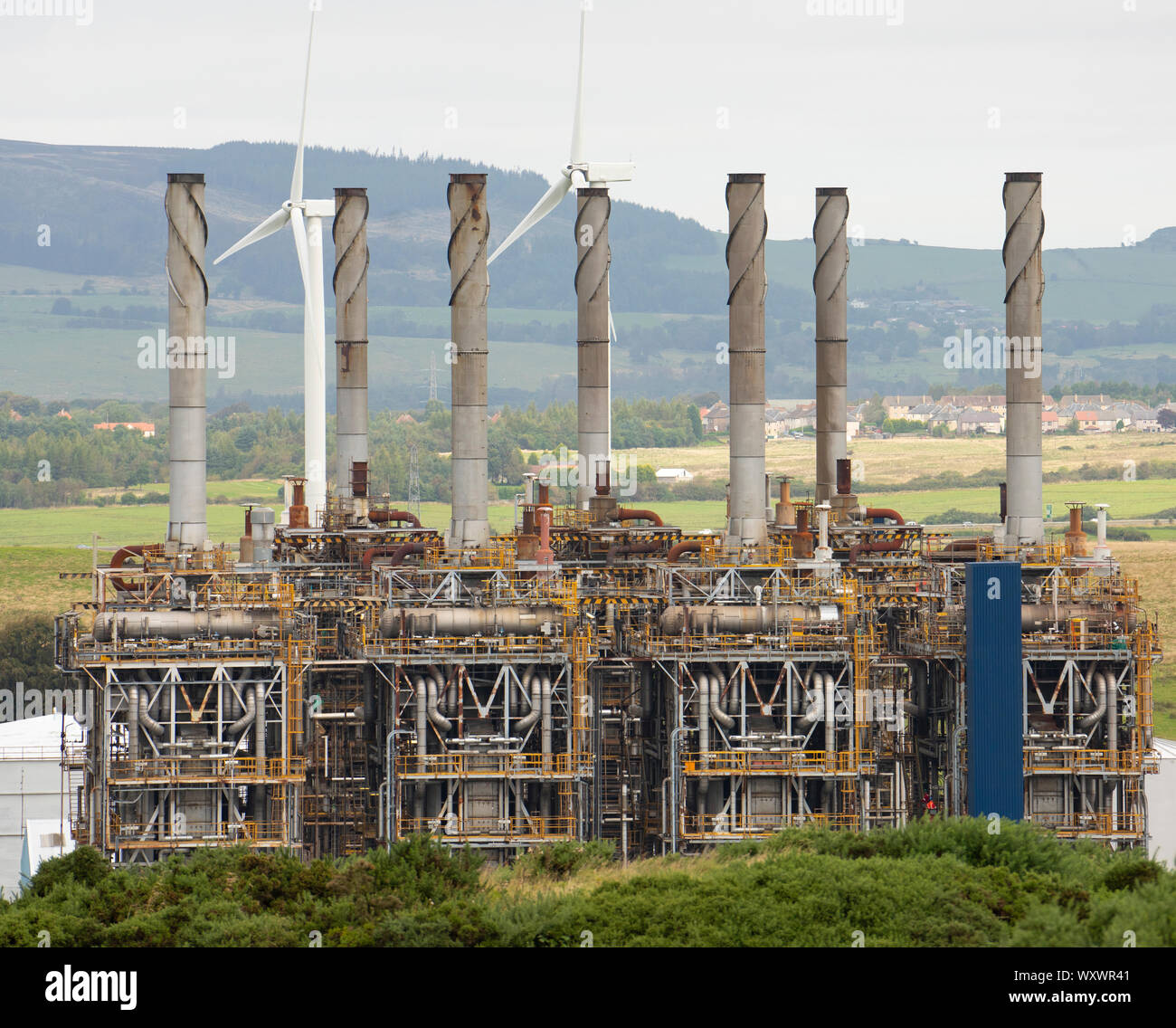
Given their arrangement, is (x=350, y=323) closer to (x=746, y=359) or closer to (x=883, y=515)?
(x=746, y=359)

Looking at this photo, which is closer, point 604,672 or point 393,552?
point 604,672

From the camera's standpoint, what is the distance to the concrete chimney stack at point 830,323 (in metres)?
83.1

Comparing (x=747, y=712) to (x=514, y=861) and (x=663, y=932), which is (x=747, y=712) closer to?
(x=514, y=861)

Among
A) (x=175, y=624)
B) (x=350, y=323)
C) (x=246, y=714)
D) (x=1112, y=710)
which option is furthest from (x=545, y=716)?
(x=350, y=323)

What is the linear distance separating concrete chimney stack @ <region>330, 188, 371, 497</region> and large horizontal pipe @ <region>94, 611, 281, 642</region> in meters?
21.5

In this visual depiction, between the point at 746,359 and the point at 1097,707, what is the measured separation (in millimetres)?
17858

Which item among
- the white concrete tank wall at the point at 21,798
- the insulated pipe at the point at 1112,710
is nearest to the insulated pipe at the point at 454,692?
the insulated pipe at the point at 1112,710

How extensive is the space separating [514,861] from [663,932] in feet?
42.8

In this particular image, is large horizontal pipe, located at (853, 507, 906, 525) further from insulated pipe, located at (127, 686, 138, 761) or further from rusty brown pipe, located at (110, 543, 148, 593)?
insulated pipe, located at (127, 686, 138, 761)

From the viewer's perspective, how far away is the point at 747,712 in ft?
205

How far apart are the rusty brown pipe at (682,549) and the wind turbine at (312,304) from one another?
91.6 ft

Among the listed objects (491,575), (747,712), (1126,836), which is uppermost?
(491,575)

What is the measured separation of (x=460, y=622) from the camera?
61969 mm
